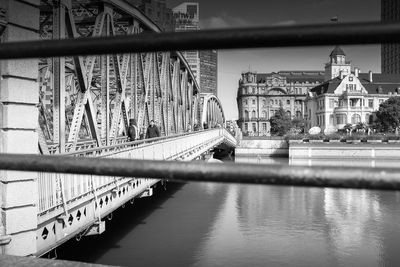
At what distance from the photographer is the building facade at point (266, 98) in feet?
397

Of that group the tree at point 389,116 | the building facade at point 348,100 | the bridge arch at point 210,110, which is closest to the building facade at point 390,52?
the building facade at point 348,100

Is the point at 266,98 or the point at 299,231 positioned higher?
the point at 266,98

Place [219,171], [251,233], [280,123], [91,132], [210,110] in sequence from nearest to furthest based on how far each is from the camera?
[219,171], [91,132], [251,233], [210,110], [280,123]

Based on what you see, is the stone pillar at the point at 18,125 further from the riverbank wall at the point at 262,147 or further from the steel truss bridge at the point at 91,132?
the riverbank wall at the point at 262,147

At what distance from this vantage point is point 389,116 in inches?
3140

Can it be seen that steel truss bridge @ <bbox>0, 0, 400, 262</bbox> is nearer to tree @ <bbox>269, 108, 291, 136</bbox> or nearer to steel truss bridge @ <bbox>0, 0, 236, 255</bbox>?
steel truss bridge @ <bbox>0, 0, 236, 255</bbox>

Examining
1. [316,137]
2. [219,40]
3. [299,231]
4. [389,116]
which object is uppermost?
[389,116]

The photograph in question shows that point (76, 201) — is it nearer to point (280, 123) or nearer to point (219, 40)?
point (219, 40)

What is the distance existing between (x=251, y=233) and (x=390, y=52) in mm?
158279

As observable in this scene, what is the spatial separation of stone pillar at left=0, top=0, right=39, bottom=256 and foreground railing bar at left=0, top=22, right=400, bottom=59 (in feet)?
15.0

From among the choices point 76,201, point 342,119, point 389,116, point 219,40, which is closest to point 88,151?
point 76,201

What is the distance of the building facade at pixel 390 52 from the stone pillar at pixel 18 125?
156 metres

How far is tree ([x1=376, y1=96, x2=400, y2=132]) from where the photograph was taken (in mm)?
78812

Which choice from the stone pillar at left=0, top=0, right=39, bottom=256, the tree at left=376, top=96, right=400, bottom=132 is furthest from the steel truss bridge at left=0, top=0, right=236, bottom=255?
the tree at left=376, top=96, right=400, bottom=132
